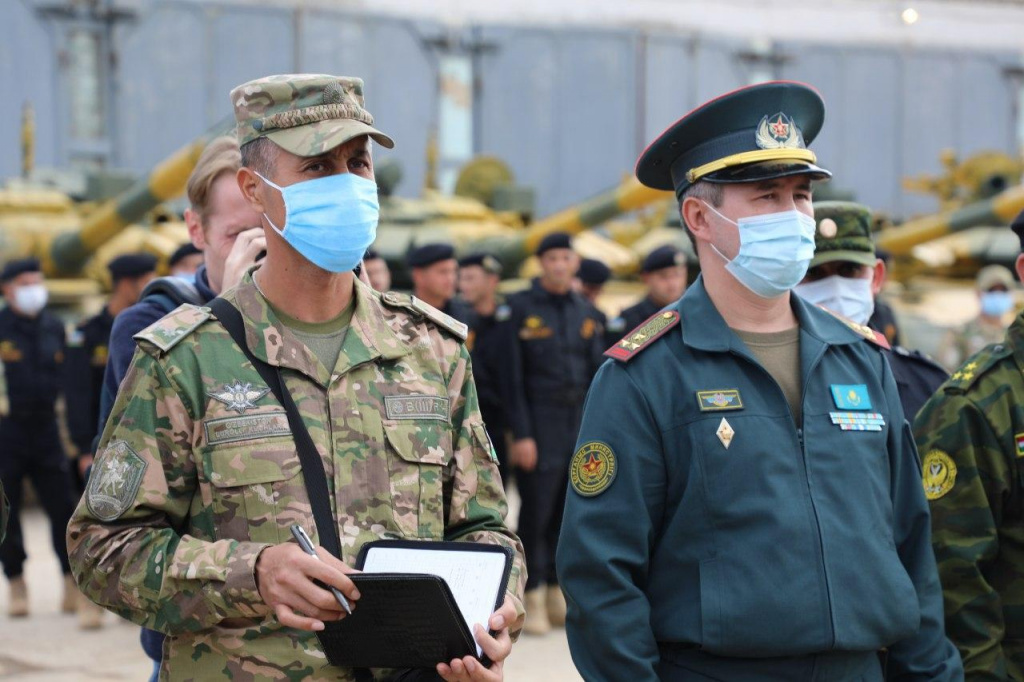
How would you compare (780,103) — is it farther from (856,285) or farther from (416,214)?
(416,214)

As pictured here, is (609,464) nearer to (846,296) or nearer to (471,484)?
(471,484)

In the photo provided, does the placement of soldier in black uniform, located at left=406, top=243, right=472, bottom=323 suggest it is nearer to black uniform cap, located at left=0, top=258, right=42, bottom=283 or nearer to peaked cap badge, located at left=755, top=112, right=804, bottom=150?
black uniform cap, located at left=0, top=258, right=42, bottom=283

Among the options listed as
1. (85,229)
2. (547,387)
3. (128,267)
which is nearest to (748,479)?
(547,387)

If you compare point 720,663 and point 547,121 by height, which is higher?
point 547,121

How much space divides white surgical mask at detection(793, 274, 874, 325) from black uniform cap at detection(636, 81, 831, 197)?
4.53 ft

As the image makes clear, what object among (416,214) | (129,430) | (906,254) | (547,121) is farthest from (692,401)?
(547,121)

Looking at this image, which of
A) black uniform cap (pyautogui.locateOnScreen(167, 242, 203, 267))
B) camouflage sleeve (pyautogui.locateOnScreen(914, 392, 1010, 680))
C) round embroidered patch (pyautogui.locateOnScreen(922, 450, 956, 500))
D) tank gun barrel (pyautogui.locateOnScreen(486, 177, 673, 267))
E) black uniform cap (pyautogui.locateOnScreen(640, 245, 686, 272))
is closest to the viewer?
camouflage sleeve (pyautogui.locateOnScreen(914, 392, 1010, 680))

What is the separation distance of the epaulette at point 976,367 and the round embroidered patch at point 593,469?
1083mm

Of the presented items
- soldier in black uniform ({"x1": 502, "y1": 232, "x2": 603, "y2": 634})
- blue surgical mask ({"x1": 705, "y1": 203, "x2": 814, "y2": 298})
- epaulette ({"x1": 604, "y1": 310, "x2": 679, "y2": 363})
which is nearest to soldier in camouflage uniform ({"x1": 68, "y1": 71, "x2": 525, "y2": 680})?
epaulette ({"x1": 604, "y1": 310, "x2": 679, "y2": 363})

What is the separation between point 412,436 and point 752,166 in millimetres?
939

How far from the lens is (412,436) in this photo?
9.17ft

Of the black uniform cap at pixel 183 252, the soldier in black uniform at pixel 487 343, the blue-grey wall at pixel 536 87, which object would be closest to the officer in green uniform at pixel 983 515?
the black uniform cap at pixel 183 252

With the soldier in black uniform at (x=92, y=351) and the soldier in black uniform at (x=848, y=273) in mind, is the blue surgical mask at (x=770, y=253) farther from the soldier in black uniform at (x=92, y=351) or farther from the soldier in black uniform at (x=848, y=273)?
the soldier in black uniform at (x=92, y=351)

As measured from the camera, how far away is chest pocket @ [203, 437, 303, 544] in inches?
105
